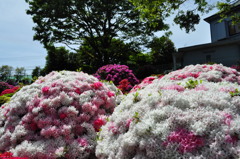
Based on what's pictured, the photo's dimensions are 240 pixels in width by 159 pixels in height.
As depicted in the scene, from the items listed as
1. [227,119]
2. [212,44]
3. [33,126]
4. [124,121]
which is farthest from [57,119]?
[212,44]

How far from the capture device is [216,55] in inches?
907

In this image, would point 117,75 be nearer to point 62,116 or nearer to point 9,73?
point 62,116

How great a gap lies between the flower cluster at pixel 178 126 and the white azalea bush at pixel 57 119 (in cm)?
72

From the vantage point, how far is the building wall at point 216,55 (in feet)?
72.3

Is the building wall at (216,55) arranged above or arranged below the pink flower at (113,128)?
above

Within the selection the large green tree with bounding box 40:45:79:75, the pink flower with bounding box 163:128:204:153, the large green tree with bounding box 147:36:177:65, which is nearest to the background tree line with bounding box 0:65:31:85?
the large green tree with bounding box 40:45:79:75

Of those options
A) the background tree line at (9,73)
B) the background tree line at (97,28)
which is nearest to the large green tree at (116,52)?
the background tree line at (97,28)

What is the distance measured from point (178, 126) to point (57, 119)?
2.45 meters

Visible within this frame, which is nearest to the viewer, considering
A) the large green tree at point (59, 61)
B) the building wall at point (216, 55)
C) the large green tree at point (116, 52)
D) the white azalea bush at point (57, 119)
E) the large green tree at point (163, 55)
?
the white azalea bush at point (57, 119)

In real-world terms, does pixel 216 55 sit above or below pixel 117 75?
above

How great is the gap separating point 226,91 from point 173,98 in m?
0.86

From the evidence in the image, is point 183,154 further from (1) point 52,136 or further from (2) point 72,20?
(2) point 72,20

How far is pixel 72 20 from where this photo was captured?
88.7ft

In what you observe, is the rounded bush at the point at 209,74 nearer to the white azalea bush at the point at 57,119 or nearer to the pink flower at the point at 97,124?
the white azalea bush at the point at 57,119
